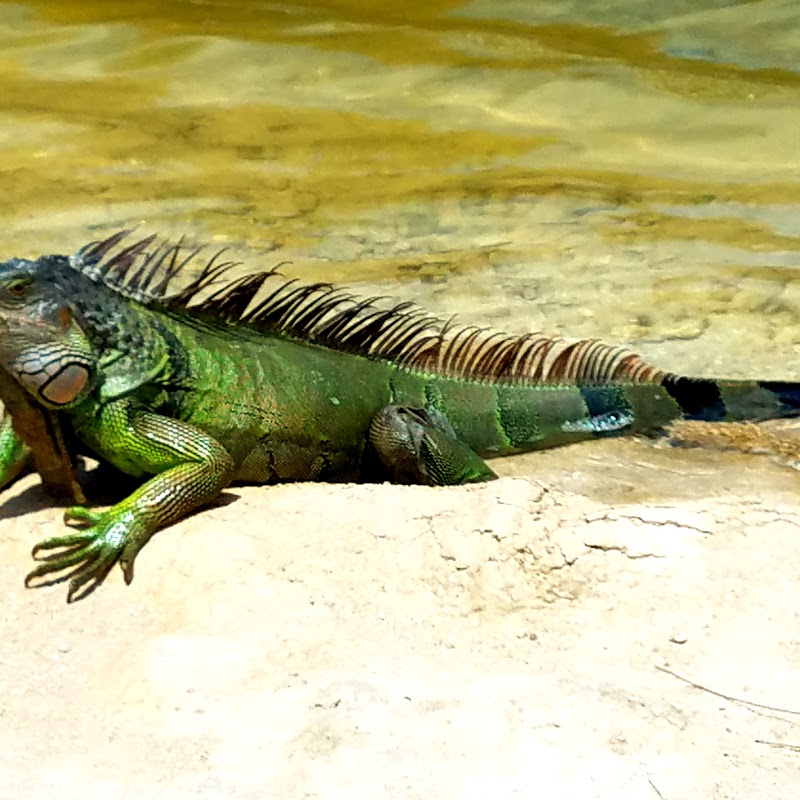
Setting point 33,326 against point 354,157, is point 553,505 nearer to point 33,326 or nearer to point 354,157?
point 33,326

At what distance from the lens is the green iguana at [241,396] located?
13.2ft

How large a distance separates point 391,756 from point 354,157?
790cm

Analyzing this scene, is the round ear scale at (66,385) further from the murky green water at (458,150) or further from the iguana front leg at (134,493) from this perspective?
the murky green water at (458,150)

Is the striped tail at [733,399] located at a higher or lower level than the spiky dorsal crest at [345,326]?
lower

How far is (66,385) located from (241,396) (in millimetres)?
818

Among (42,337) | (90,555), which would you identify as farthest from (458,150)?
(90,555)

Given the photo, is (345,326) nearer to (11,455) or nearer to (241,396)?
(241,396)

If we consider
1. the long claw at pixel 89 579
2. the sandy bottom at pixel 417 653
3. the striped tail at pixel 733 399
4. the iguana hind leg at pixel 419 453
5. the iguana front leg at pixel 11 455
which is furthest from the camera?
the striped tail at pixel 733 399

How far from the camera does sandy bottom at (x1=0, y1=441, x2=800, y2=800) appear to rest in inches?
106

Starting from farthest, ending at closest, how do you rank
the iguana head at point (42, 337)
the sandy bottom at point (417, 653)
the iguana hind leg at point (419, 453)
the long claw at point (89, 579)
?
the iguana hind leg at point (419, 453), the iguana head at point (42, 337), the long claw at point (89, 579), the sandy bottom at point (417, 653)

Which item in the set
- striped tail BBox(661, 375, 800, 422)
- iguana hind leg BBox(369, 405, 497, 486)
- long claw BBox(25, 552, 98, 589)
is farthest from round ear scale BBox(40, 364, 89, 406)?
striped tail BBox(661, 375, 800, 422)

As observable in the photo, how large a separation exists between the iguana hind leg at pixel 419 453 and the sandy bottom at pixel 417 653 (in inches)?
26.1

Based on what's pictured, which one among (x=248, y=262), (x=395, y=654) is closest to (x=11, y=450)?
(x=395, y=654)

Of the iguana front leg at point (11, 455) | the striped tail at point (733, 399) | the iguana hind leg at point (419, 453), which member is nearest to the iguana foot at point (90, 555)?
the iguana front leg at point (11, 455)
